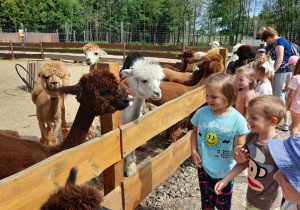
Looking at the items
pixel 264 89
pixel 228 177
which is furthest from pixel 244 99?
pixel 228 177

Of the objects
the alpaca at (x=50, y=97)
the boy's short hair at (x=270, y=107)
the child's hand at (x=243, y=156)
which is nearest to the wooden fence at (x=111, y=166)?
the child's hand at (x=243, y=156)

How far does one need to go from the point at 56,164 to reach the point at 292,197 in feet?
4.63

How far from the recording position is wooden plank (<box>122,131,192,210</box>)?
8.13 ft

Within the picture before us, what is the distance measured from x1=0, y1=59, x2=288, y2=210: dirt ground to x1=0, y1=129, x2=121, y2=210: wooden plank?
4.46 ft

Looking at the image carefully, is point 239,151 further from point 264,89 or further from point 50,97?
point 50,97

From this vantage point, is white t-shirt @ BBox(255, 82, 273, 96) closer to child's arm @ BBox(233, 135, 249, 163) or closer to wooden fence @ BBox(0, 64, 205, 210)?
wooden fence @ BBox(0, 64, 205, 210)

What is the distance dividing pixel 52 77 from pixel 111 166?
7.92 ft

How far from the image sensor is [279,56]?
498 centimetres

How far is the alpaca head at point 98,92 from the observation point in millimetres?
2408

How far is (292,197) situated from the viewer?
116cm

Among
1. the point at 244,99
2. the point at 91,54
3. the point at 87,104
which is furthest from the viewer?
the point at 91,54

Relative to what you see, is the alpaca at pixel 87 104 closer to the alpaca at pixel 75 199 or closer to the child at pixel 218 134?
the child at pixel 218 134

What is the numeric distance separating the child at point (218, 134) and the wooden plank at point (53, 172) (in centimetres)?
83

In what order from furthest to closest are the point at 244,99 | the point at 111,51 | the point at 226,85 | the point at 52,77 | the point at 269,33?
the point at 111,51 < the point at 269,33 < the point at 52,77 < the point at 244,99 < the point at 226,85
